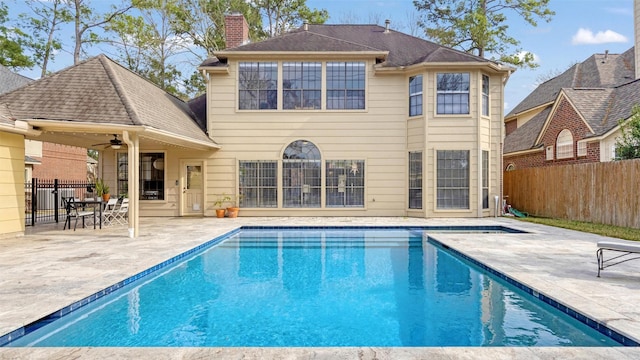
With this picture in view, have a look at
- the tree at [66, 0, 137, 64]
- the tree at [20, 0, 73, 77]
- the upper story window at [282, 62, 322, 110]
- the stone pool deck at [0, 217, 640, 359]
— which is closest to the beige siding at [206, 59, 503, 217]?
the upper story window at [282, 62, 322, 110]

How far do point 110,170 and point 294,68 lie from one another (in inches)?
320

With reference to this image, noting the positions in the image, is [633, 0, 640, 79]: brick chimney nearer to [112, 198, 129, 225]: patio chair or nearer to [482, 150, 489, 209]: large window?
[482, 150, 489, 209]: large window

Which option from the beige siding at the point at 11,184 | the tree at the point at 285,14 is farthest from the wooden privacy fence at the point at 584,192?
the beige siding at the point at 11,184

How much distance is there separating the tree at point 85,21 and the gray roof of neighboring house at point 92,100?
13779 millimetres

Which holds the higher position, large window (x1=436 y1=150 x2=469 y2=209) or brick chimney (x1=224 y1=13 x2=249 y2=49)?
brick chimney (x1=224 y1=13 x2=249 y2=49)

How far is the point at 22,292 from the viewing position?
4809 mm

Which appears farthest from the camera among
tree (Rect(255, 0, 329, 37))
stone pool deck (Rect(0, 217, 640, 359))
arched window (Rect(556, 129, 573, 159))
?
tree (Rect(255, 0, 329, 37))

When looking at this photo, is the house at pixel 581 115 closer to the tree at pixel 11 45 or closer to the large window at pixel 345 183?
the large window at pixel 345 183

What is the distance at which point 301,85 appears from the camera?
14.6 metres

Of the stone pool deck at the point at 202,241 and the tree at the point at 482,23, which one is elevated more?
the tree at the point at 482,23

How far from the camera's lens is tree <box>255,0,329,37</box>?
81.1ft

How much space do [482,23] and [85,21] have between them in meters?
22.4

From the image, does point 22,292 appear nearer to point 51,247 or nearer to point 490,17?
point 51,247

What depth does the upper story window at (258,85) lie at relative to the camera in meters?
14.6
